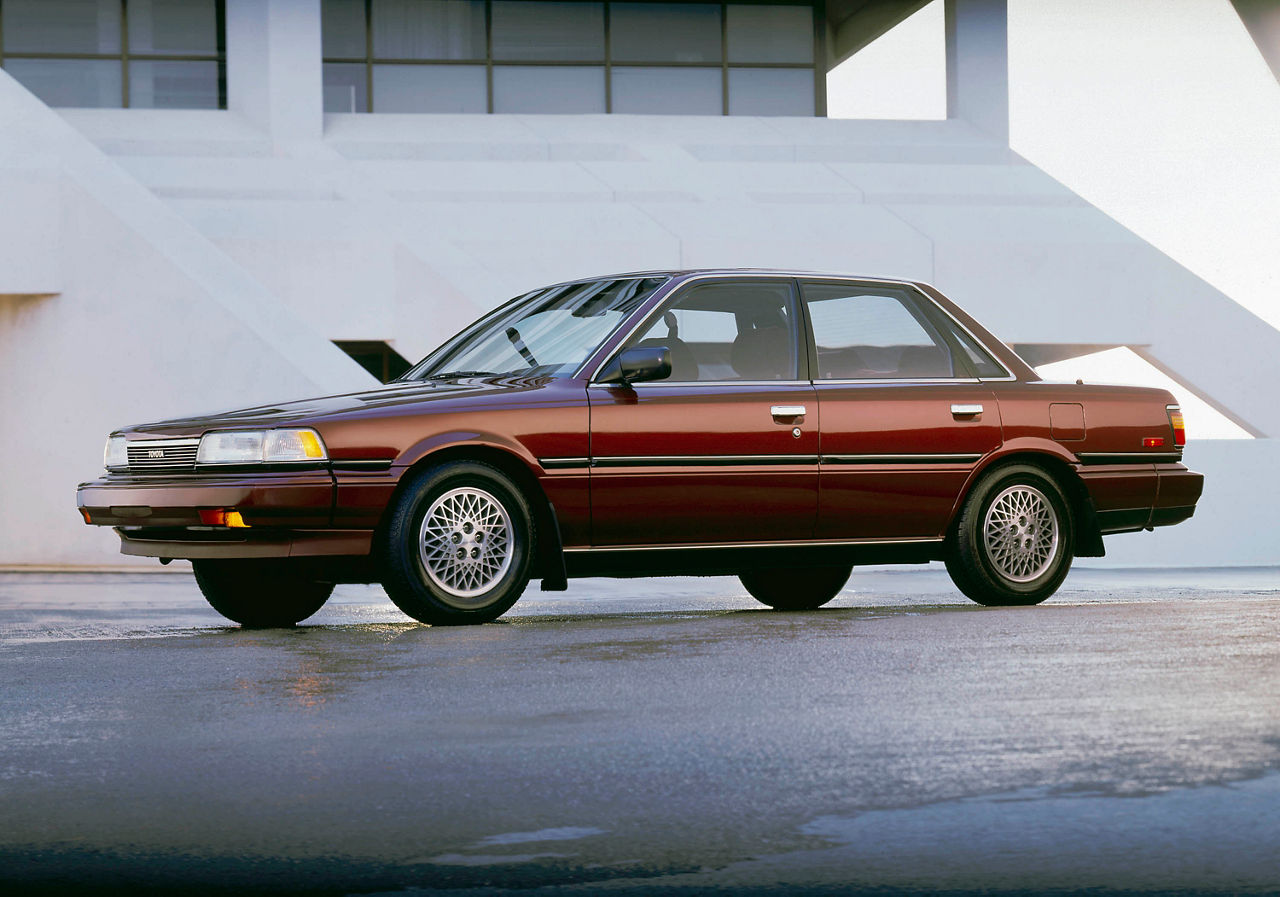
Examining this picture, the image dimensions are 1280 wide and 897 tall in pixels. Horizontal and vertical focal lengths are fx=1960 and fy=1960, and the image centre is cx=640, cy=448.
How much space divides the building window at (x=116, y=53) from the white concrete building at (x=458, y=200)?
0.14 feet

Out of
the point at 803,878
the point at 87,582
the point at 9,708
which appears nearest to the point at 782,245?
the point at 87,582

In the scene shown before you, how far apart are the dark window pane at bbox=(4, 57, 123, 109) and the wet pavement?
68.4 ft

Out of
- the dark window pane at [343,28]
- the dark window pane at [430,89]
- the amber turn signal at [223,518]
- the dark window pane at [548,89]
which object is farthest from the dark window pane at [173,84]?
the amber turn signal at [223,518]

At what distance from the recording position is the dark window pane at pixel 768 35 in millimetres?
30781

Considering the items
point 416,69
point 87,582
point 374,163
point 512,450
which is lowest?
point 87,582

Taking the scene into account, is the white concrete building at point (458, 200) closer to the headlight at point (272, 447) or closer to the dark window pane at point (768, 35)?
the dark window pane at point (768, 35)

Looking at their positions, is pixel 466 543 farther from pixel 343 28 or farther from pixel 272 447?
pixel 343 28

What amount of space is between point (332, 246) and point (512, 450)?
1580 centimetres

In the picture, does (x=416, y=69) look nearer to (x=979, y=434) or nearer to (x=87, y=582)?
(x=87, y=582)

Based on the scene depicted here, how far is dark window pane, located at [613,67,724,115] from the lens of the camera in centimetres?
3033

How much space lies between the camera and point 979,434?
10.0 meters

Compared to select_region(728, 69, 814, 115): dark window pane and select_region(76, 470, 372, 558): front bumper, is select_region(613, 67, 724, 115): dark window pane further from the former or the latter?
select_region(76, 470, 372, 558): front bumper

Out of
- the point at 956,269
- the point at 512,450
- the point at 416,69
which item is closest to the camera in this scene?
the point at 512,450

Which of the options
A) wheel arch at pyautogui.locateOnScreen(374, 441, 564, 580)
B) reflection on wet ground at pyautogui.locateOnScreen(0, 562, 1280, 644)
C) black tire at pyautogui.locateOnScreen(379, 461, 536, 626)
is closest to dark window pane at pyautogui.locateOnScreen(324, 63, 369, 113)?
reflection on wet ground at pyautogui.locateOnScreen(0, 562, 1280, 644)
